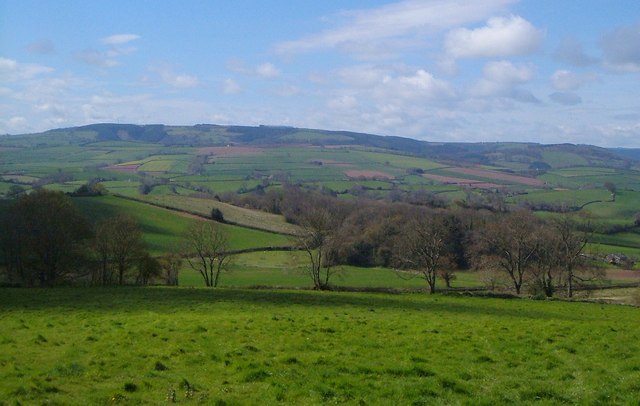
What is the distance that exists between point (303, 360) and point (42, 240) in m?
37.0

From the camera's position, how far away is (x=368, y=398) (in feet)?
36.9

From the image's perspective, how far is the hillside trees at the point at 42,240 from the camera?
149ft

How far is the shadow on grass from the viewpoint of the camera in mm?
28922

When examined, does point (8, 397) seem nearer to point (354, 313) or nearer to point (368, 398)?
point (368, 398)

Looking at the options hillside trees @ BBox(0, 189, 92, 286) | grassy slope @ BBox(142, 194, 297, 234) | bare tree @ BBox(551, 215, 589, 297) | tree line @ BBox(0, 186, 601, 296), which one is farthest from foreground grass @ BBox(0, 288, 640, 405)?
grassy slope @ BBox(142, 194, 297, 234)

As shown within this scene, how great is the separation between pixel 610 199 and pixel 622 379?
13585 centimetres

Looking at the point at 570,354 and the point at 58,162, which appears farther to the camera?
the point at 58,162

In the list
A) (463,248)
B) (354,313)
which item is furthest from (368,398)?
(463,248)

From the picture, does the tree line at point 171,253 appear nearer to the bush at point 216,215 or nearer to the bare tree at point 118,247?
the bare tree at point 118,247

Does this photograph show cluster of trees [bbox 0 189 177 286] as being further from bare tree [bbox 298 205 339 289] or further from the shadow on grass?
bare tree [bbox 298 205 339 289]

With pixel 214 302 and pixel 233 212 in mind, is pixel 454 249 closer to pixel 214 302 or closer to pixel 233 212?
pixel 233 212

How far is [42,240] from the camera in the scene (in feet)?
148

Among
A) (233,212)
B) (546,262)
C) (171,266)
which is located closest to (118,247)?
(171,266)

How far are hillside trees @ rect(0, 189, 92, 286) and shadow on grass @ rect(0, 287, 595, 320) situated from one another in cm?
884
